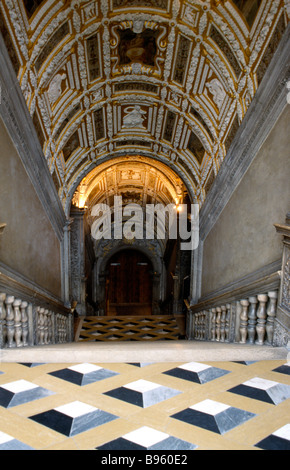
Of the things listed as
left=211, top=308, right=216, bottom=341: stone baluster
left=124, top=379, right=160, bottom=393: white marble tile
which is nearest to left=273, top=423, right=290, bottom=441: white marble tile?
left=124, top=379, right=160, bottom=393: white marble tile

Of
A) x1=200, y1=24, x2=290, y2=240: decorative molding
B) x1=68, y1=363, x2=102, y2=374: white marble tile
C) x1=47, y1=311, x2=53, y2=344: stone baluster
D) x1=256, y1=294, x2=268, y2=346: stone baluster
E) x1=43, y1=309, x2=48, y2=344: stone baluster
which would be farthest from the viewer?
x1=47, y1=311, x2=53, y2=344: stone baluster

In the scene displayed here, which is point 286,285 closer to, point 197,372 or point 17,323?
point 197,372

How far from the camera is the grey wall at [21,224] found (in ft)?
18.2

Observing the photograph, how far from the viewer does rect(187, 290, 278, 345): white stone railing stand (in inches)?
189

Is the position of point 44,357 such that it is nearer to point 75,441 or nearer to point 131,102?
point 75,441

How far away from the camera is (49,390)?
3070 mm

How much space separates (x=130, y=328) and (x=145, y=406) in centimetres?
873

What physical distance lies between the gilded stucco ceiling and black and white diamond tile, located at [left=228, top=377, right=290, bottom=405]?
4342 mm

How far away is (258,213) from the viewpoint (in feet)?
19.4

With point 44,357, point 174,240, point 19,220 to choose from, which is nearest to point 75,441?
point 44,357

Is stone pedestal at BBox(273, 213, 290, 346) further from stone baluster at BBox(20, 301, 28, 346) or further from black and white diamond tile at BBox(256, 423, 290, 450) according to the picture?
stone baluster at BBox(20, 301, 28, 346)

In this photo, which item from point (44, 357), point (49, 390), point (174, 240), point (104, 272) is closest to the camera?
point (49, 390)

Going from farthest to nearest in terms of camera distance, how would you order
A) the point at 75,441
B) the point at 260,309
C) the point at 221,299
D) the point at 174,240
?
the point at 174,240 < the point at 221,299 < the point at 260,309 < the point at 75,441
